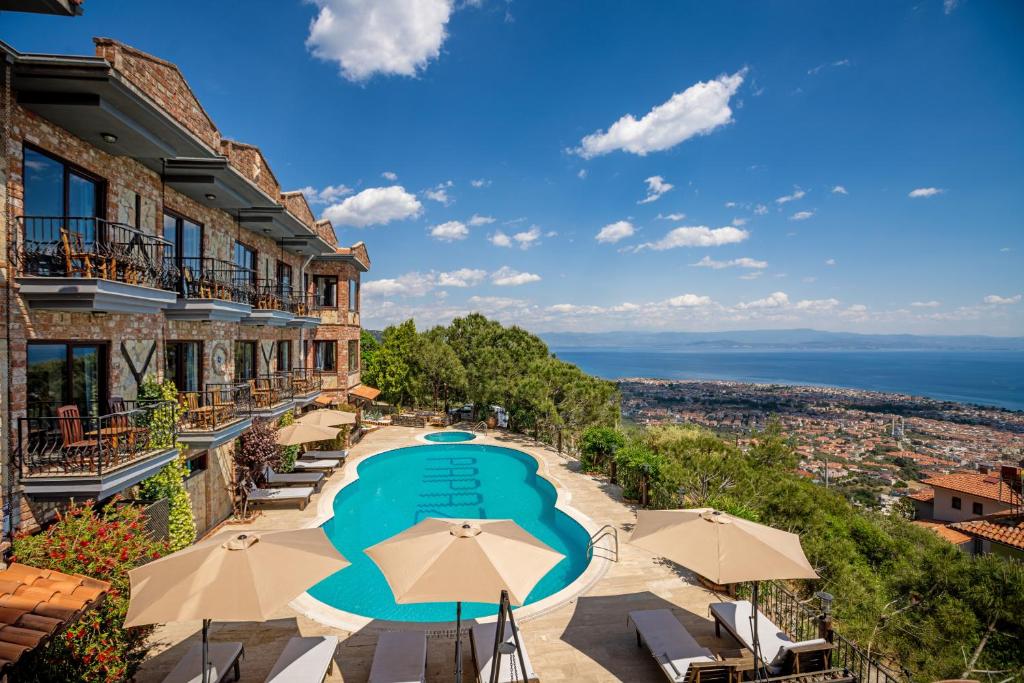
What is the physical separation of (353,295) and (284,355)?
6.75m

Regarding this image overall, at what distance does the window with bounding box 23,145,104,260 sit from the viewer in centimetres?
686

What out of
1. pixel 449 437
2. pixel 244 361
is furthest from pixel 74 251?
pixel 449 437

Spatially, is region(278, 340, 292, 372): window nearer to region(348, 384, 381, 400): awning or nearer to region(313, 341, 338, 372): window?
region(313, 341, 338, 372): window

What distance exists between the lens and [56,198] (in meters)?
7.36

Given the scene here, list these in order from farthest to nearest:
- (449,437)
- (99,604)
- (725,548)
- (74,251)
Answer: (449,437)
(74,251)
(725,548)
(99,604)

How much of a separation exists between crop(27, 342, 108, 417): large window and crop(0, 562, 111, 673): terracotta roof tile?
3.28 m

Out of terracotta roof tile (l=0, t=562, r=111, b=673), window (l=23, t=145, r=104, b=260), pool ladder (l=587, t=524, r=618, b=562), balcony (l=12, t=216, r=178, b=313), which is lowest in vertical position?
pool ladder (l=587, t=524, r=618, b=562)

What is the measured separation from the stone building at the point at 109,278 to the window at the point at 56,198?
24 millimetres

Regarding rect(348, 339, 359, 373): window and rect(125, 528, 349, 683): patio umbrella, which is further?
rect(348, 339, 359, 373): window

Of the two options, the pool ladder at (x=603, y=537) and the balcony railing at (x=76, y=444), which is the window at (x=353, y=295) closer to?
the balcony railing at (x=76, y=444)

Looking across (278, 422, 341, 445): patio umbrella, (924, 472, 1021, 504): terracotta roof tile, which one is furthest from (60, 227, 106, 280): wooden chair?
(924, 472, 1021, 504): terracotta roof tile

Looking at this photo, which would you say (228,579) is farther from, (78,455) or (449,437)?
(449,437)

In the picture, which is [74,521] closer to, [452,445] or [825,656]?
[825,656]

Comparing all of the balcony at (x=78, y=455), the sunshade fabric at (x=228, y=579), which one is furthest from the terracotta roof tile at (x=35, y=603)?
the balcony at (x=78, y=455)
